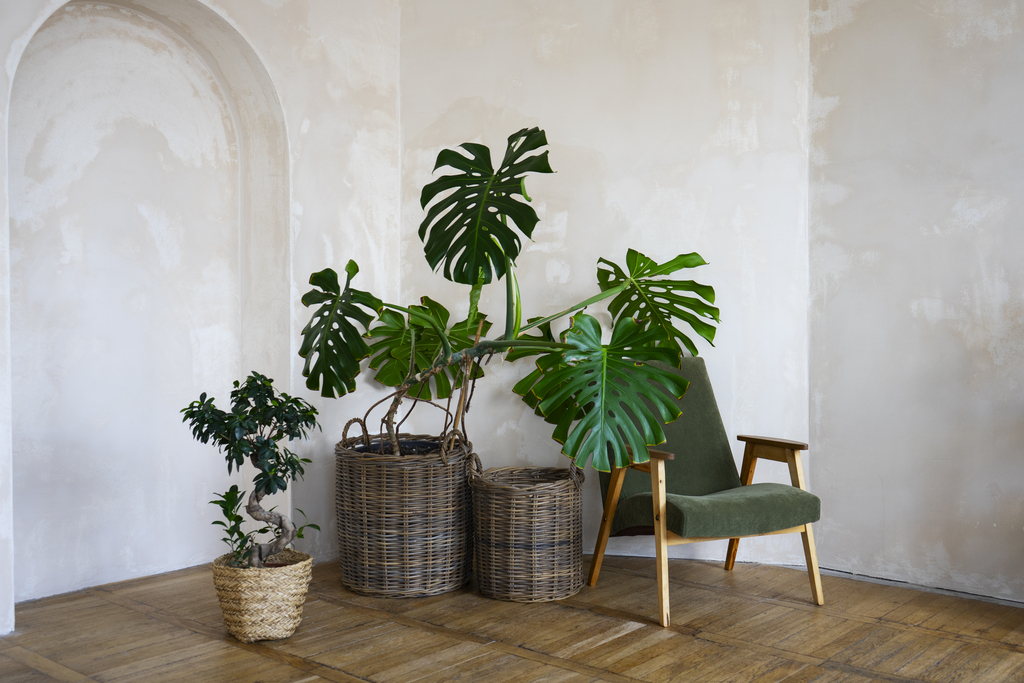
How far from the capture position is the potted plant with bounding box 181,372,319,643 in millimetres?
2588

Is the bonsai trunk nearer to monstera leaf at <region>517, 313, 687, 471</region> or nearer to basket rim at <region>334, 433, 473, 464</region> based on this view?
basket rim at <region>334, 433, 473, 464</region>

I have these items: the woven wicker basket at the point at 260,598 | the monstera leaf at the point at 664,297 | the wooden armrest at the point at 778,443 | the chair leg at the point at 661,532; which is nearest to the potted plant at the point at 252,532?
the woven wicker basket at the point at 260,598

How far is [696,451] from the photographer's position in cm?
335

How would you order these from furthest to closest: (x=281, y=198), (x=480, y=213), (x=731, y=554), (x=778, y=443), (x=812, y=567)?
(x=281, y=198), (x=731, y=554), (x=778, y=443), (x=812, y=567), (x=480, y=213)

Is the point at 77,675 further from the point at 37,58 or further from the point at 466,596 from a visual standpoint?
the point at 37,58

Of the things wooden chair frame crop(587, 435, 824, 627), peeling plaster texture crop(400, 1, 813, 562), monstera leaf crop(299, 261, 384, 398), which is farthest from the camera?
peeling plaster texture crop(400, 1, 813, 562)

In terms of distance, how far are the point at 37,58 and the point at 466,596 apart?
2699 millimetres

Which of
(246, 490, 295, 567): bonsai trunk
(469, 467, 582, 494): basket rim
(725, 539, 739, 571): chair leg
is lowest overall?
(725, 539, 739, 571): chair leg

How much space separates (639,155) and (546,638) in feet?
7.17

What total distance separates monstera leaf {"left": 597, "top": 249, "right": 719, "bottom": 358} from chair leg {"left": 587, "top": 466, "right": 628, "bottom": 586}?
0.62 metres

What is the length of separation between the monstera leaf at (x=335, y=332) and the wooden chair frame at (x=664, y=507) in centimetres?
111

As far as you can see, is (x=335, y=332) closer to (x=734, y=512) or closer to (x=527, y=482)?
(x=527, y=482)

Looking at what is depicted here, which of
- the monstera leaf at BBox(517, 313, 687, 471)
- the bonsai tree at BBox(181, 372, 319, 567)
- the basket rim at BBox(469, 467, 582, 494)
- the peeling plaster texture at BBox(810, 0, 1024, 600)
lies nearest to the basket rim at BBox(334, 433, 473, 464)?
the basket rim at BBox(469, 467, 582, 494)

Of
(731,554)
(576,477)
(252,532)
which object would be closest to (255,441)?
(252,532)
